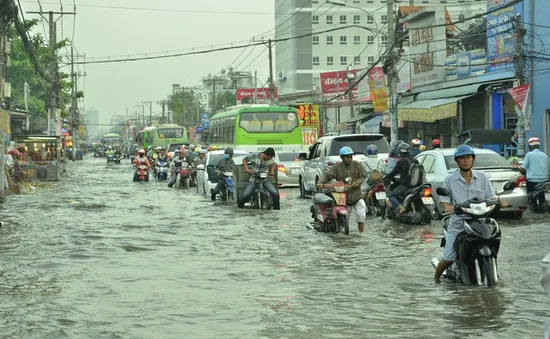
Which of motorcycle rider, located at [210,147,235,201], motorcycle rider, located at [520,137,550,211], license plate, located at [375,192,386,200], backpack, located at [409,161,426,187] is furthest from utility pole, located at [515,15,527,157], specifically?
backpack, located at [409,161,426,187]

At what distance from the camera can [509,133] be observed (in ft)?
89.6

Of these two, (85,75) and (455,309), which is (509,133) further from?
(85,75)

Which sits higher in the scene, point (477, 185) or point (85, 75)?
point (85, 75)

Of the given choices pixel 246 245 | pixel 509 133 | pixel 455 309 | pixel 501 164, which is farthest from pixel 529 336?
pixel 509 133

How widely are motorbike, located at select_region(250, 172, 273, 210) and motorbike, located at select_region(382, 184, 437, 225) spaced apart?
16.3ft

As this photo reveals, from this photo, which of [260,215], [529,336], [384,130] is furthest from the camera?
[384,130]

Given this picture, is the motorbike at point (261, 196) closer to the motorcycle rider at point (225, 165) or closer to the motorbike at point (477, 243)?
the motorcycle rider at point (225, 165)

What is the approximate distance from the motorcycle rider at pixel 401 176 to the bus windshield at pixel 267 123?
67.0ft

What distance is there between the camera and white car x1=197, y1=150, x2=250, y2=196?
94.3 ft

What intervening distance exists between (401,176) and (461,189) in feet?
25.4

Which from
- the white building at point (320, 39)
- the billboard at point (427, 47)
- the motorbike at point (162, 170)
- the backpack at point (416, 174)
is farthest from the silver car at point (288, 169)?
the white building at point (320, 39)

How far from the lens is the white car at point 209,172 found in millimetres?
28750

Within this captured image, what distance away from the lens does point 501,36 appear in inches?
1332

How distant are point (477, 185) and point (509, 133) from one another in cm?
1820
